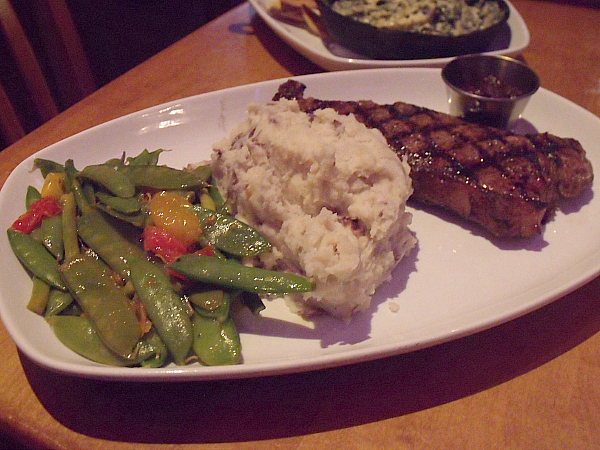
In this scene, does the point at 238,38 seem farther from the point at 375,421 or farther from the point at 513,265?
the point at 375,421

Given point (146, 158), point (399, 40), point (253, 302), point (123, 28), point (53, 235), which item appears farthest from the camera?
point (123, 28)

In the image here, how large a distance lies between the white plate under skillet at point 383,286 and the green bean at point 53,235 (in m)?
0.17

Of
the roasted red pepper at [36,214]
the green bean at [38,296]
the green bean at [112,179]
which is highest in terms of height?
the green bean at [112,179]

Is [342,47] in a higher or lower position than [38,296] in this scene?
lower

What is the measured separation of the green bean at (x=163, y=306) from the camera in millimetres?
2057

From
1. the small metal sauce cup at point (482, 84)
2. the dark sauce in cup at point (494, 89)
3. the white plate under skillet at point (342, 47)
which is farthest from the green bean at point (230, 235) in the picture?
the white plate under skillet at point (342, 47)

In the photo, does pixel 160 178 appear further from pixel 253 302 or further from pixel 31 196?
pixel 253 302

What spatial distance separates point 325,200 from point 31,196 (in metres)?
1.68

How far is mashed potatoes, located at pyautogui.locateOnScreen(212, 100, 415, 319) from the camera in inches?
88.1

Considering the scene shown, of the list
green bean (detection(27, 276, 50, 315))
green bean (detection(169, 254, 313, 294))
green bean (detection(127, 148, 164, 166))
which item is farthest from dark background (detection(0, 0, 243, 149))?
green bean (detection(169, 254, 313, 294))

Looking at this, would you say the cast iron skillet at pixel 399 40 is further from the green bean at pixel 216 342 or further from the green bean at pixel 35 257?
the green bean at pixel 35 257

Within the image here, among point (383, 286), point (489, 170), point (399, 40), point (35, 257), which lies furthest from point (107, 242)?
point (399, 40)

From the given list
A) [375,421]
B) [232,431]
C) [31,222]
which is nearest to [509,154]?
[375,421]

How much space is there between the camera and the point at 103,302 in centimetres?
216
